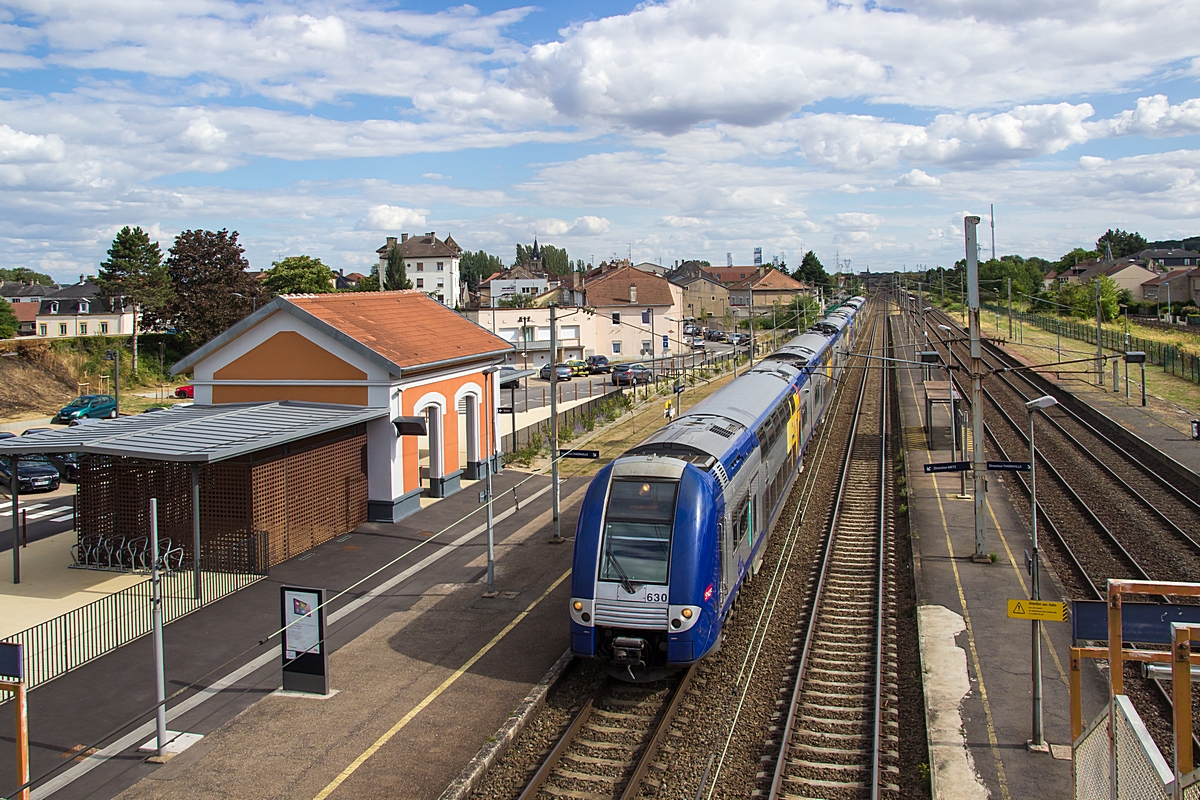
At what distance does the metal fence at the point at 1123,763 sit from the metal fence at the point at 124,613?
42.1 ft

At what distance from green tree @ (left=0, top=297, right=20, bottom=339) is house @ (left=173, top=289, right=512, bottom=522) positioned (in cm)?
4918

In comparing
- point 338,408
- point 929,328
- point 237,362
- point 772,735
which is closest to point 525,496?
point 338,408

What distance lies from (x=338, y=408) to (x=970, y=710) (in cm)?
1621

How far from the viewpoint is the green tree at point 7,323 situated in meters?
63.5

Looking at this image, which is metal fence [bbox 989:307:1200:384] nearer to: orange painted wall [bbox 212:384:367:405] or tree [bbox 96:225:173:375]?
orange painted wall [bbox 212:384:367:405]

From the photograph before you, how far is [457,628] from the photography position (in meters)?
15.8

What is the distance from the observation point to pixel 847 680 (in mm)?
13516

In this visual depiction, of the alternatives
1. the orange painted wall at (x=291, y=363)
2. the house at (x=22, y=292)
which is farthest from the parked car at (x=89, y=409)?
the house at (x=22, y=292)

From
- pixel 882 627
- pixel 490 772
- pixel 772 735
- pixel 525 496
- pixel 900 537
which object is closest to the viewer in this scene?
pixel 490 772

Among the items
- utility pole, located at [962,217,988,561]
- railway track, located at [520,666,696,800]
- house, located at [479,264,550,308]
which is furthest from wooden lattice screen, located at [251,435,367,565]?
house, located at [479,264,550,308]

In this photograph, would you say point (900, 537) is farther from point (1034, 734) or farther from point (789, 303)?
point (789, 303)

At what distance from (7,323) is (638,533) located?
226ft

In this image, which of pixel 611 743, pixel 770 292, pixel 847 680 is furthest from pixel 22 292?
pixel 847 680

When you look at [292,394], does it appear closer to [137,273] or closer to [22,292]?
[137,273]
